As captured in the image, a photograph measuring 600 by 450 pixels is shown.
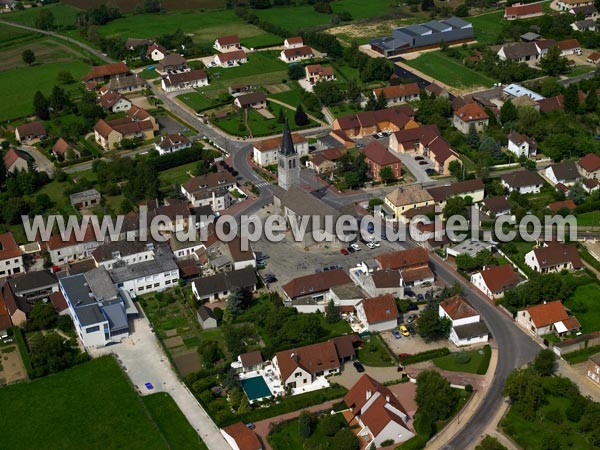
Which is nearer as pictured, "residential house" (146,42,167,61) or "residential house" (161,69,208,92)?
"residential house" (161,69,208,92)

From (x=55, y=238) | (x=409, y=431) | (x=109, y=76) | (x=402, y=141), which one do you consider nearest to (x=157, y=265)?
(x=55, y=238)

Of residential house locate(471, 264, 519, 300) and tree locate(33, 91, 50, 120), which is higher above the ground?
tree locate(33, 91, 50, 120)

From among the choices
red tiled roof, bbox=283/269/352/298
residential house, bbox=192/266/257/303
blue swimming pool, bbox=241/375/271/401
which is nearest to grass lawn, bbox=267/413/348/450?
blue swimming pool, bbox=241/375/271/401

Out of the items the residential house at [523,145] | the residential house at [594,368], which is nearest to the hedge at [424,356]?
the residential house at [594,368]

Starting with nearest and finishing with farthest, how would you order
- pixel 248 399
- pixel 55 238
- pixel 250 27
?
pixel 248 399 < pixel 55 238 < pixel 250 27

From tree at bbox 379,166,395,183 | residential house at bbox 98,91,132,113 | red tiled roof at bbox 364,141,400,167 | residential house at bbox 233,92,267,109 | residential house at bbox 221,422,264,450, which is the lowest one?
residential house at bbox 221,422,264,450

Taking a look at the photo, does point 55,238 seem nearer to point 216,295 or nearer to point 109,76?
point 216,295

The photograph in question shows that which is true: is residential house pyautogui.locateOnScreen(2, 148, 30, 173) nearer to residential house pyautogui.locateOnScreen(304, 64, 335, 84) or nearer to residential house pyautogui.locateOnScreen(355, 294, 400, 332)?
residential house pyautogui.locateOnScreen(304, 64, 335, 84)

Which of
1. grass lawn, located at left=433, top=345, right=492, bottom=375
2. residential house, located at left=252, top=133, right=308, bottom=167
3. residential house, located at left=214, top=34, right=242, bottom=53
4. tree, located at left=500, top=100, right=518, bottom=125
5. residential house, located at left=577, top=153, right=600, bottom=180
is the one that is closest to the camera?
grass lawn, located at left=433, top=345, right=492, bottom=375

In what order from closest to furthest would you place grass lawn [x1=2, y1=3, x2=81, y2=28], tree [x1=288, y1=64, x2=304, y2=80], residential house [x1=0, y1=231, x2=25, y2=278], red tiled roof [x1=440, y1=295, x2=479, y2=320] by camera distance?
red tiled roof [x1=440, y1=295, x2=479, y2=320]
residential house [x1=0, y1=231, x2=25, y2=278]
tree [x1=288, y1=64, x2=304, y2=80]
grass lawn [x1=2, y1=3, x2=81, y2=28]
